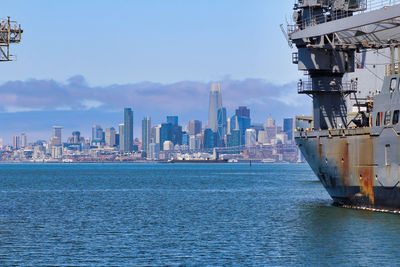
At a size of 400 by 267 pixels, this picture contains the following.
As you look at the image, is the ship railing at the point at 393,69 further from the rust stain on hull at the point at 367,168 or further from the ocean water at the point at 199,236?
the ocean water at the point at 199,236

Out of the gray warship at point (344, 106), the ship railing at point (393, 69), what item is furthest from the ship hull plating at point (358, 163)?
the ship railing at point (393, 69)

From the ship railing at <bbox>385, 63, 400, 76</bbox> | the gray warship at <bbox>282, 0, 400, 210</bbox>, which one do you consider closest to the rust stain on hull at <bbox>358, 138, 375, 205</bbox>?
the gray warship at <bbox>282, 0, 400, 210</bbox>

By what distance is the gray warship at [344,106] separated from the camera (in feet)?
168

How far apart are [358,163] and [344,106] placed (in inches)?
492

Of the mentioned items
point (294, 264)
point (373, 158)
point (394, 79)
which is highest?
point (394, 79)

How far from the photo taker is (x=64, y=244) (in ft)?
139

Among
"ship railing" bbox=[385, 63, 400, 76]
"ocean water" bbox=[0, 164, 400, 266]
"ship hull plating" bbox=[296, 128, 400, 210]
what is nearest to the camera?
"ocean water" bbox=[0, 164, 400, 266]

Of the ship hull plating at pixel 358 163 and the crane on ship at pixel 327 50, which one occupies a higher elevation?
the crane on ship at pixel 327 50

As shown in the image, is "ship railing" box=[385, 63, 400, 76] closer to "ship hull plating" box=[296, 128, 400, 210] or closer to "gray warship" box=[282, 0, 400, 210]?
"gray warship" box=[282, 0, 400, 210]

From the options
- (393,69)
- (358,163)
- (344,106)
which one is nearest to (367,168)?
(358,163)

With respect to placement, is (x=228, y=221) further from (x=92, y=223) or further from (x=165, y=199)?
(x=165, y=199)

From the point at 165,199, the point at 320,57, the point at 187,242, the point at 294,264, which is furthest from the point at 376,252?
the point at 165,199

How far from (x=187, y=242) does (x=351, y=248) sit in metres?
10.0

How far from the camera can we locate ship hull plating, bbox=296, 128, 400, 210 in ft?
165
